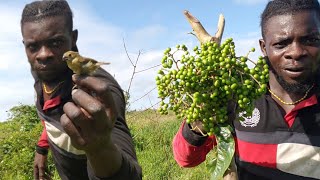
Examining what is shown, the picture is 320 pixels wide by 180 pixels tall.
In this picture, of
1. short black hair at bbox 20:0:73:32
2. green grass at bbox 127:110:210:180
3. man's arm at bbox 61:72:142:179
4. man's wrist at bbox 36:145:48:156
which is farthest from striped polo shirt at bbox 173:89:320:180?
green grass at bbox 127:110:210:180

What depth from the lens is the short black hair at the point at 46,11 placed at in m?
2.98

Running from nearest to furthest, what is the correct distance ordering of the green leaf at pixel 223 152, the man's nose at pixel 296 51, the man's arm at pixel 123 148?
1. the man's arm at pixel 123 148
2. the green leaf at pixel 223 152
3. the man's nose at pixel 296 51

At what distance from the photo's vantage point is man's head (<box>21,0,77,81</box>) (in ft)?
9.43

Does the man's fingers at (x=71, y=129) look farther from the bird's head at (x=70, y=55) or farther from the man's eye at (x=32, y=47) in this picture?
the man's eye at (x=32, y=47)

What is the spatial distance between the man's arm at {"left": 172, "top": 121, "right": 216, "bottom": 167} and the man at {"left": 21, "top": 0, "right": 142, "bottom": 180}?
44 cm

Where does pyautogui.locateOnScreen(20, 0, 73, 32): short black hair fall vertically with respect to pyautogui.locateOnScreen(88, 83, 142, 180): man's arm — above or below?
above

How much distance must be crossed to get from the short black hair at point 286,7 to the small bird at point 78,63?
71.9 inches

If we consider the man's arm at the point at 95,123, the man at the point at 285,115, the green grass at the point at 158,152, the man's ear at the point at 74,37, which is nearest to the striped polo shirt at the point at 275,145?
the man at the point at 285,115

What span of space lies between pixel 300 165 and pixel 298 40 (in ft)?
2.68

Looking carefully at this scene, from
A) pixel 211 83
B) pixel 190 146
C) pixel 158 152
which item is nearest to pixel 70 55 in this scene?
pixel 211 83

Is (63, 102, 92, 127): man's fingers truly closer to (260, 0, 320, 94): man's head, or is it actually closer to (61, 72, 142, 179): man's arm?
(61, 72, 142, 179): man's arm

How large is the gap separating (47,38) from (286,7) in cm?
164

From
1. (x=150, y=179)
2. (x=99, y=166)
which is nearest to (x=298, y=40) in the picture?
(x=99, y=166)

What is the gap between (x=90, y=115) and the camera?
157cm
